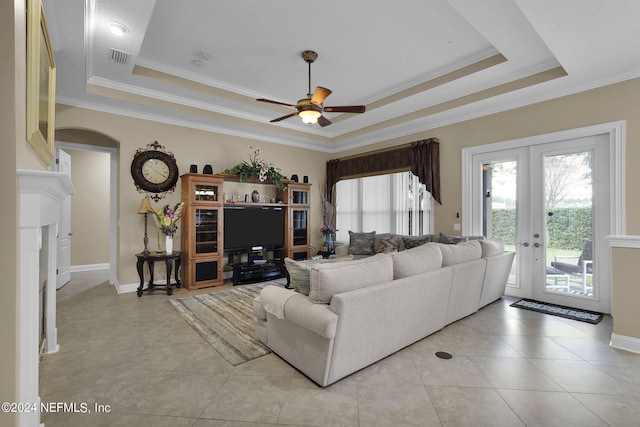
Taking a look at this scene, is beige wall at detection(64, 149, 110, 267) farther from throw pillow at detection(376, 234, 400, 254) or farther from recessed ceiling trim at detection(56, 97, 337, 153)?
throw pillow at detection(376, 234, 400, 254)

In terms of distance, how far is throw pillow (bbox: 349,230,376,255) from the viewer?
5.64 metres

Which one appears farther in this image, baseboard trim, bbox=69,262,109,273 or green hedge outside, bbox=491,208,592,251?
baseboard trim, bbox=69,262,109,273

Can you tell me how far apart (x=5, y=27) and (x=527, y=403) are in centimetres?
350

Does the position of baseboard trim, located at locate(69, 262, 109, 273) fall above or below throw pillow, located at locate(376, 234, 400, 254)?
below

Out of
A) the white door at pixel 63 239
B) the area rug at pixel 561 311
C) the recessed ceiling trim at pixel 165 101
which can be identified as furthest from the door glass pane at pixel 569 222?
the white door at pixel 63 239

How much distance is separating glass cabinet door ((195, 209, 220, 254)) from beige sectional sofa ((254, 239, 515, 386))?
2.63 meters

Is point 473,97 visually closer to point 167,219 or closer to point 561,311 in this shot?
point 561,311

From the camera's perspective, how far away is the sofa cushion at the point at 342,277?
2135 millimetres

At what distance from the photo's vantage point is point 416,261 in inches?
108

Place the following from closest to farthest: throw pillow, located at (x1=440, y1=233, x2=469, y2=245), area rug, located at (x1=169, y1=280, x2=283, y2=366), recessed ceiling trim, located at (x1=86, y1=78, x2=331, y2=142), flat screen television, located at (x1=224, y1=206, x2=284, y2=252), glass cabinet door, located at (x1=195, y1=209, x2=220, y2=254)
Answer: area rug, located at (x1=169, y1=280, x2=283, y2=366) < recessed ceiling trim, located at (x1=86, y1=78, x2=331, y2=142) < throw pillow, located at (x1=440, y1=233, x2=469, y2=245) < glass cabinet door, located at (x1=195, y1=209, x2=220, y2=254) < flat screen television, located at (x1=224, y1=206, x2=284, y2=252)

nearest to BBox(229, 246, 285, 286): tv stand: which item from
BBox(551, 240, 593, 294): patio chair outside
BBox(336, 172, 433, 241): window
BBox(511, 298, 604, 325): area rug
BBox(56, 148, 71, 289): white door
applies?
BBox(336, 172, 433, 241): window

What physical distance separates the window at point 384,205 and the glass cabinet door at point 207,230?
303 cm

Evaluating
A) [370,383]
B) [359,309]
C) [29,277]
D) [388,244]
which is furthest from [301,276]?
[388,244]

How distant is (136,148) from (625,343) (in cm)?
651
